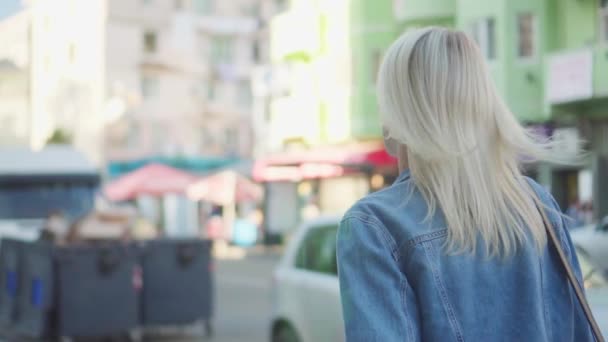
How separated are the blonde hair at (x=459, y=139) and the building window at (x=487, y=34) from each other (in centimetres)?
3068

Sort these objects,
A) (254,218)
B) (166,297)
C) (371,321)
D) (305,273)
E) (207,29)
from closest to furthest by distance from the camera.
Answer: (371,321), (305,273), (166,297), (254,218), (207,29)

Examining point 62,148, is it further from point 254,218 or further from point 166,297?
point 254,218

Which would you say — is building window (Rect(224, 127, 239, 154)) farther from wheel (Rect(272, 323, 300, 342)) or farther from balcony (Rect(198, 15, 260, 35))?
wheel (Rect(272, 323, 300, 342))

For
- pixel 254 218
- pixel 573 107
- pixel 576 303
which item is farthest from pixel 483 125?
pixel 254 218

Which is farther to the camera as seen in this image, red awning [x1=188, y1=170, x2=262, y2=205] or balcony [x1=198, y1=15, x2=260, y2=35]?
balcony [x1=198, y1=15, x2=260, y2=35]

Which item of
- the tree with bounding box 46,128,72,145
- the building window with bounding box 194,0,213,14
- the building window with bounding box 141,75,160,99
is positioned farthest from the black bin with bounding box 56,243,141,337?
the building window with bounding box 194,0,213,14

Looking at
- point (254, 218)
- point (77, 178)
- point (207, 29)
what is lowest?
point (254, 218)

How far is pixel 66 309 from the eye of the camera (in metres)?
12.6

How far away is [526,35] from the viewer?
3216 cm

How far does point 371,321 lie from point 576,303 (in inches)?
20.0

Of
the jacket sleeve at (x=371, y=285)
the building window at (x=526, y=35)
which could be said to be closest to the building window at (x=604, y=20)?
the building window at (x=526, y=35)

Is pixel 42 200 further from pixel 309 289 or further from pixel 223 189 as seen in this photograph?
pixel 223 189

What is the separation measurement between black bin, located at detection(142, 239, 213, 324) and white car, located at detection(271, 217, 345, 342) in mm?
4266

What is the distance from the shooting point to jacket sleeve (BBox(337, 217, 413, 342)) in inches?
90.3
